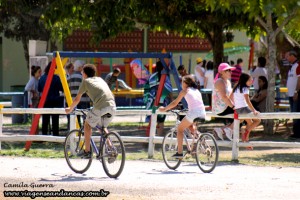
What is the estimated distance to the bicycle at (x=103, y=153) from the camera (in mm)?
13320

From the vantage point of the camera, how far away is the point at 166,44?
4097cm

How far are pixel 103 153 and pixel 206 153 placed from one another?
1.74 meters

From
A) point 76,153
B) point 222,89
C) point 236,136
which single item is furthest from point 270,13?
point 76,153

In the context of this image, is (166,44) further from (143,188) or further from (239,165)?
(143,188)

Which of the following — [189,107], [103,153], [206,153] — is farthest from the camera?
[189,107]

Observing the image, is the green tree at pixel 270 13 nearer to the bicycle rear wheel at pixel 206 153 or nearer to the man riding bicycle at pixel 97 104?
the bicycle rear wheel at pixel 206 153

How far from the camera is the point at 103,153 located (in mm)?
13352

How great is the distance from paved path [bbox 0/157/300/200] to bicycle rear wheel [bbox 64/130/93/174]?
0.13 meters

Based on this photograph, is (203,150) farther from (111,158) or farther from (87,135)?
(87,135)

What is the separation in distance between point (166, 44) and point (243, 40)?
16.0 ft

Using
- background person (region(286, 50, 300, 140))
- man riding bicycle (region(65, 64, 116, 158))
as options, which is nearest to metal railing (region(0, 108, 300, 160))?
man riding bicycle (region(65, 64, 116, 158))

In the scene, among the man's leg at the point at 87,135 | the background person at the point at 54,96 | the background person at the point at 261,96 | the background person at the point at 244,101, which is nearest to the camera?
the man's leg at the point at 87,135

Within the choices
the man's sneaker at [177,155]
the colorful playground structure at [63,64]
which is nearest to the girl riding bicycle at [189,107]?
the man's sneaker at [177,155]

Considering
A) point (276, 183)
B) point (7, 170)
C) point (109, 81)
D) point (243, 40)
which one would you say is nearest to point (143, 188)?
point (276, 183)
